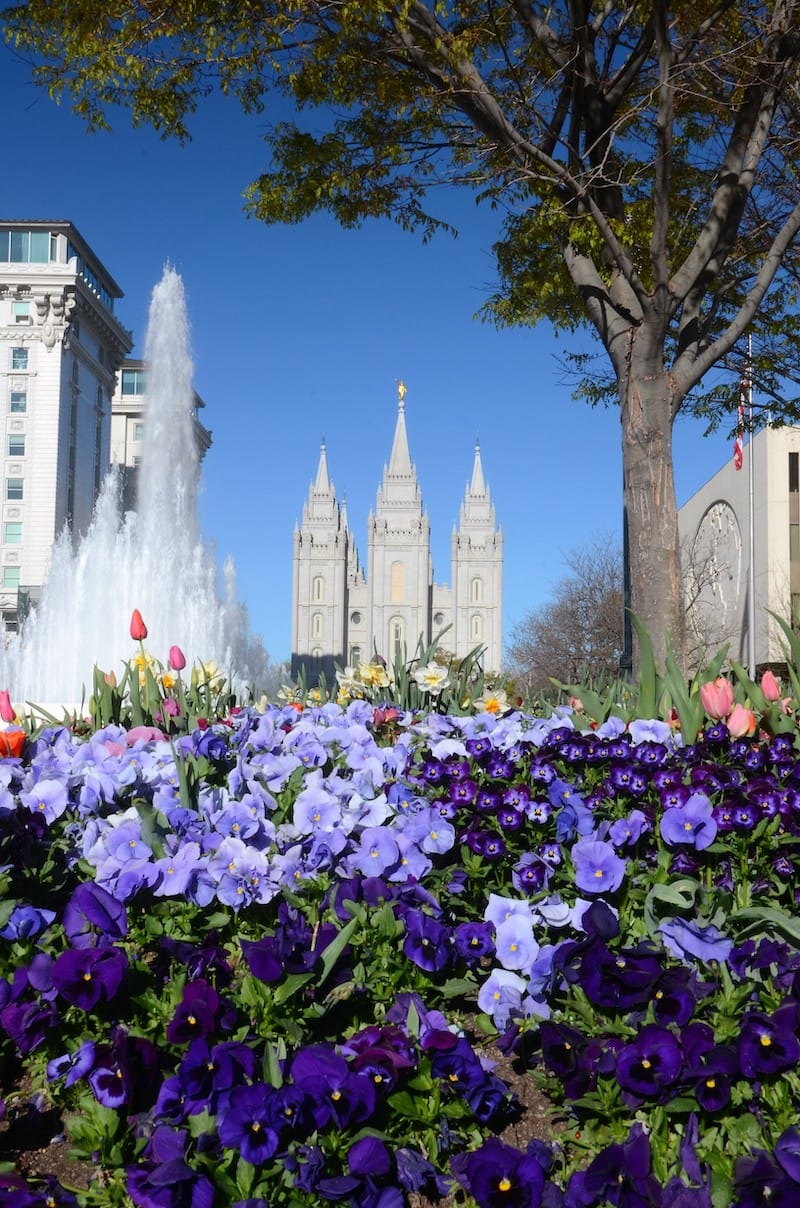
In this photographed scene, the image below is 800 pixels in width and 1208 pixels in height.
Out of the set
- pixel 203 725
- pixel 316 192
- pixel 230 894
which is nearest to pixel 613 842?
pixel 230 894

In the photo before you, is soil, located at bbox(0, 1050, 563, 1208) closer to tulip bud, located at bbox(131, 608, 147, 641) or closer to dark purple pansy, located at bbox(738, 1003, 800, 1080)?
dark purple pansy, located at bbox(738, 1003, 800, 1080)

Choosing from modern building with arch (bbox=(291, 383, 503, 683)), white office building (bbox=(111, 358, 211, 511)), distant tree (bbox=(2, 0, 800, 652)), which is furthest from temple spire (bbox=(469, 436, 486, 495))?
distant tree (bbox=(2, 0, 800, 652))

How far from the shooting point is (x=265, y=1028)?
2.23 m

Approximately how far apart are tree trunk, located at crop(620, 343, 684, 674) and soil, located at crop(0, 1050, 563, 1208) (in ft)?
18.7

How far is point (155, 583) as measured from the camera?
1273 inches

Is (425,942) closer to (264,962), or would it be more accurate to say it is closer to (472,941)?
(472,941)

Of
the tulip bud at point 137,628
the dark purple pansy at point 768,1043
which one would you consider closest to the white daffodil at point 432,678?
the tulip bud at point 137,628

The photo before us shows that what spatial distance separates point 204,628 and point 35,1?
904 inches

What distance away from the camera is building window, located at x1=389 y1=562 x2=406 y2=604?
127 m

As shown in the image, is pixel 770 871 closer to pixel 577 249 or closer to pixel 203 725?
pixel 203 725

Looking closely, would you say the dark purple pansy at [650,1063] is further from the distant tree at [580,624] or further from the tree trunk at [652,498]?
the distant tree at [580,624]

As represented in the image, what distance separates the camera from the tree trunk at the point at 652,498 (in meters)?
7.76

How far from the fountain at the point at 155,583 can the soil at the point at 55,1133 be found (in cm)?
1770

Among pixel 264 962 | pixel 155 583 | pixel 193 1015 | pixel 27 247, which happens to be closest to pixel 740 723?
pixel 264 962
